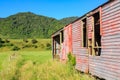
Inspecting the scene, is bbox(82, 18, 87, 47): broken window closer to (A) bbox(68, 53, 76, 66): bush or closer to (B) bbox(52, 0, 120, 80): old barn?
(B) bbox(52, 0, 120, 80): old barn

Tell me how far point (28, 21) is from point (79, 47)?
151 m

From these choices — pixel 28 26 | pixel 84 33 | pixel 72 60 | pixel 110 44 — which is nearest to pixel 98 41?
pixel 84 33

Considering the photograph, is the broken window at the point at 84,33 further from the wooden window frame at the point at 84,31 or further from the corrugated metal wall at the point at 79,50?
the corrugated metal wall at the point at 79,50

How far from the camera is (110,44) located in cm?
1261

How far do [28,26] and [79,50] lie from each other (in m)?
140

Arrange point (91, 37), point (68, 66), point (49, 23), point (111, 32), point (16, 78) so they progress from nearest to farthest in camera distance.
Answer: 1. point (111, 32)
2. point (91, 37)
3. point (68, 66)
4. point (16, 78)
5. point (49, 23)

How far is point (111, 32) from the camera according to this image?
12508 millimetres

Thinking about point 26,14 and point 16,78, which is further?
point 26,14

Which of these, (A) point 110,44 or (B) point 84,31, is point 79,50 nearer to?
(B) point 84,31

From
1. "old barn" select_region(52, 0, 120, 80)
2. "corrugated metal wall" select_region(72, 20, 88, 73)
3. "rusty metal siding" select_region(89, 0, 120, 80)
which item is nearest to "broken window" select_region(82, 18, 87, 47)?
"old barn" select_region(52, 0, 120, 80)

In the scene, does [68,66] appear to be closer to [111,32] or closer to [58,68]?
[58,68]

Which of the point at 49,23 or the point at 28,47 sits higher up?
the point at 49,23

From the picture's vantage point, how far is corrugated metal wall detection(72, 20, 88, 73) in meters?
16.8

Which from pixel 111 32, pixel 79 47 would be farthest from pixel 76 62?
pixel 111 32
